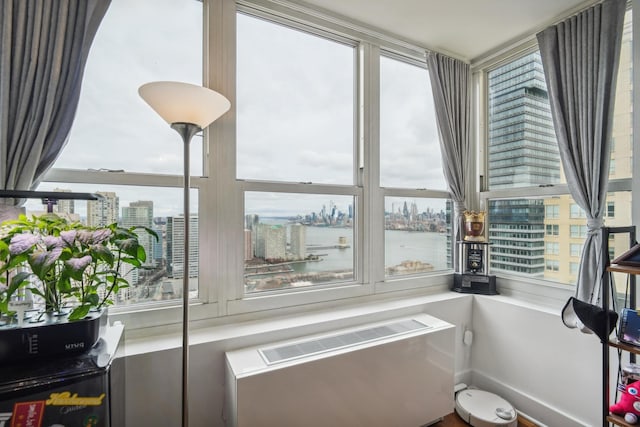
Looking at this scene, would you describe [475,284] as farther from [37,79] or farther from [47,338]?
[37,79]

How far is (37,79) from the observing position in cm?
126

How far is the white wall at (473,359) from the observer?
138 cm

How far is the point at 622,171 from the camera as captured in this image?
1767 millimetres

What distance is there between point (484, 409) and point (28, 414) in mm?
2235

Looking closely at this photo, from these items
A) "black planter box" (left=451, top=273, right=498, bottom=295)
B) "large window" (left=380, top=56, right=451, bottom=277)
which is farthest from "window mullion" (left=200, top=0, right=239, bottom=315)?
"black planter box" (left=451, top=273, right=498, bottom=295)

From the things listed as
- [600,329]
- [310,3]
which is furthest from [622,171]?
[310,3]

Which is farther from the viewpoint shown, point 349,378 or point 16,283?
point 349,378

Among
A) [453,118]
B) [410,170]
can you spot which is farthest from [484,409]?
[453,118]

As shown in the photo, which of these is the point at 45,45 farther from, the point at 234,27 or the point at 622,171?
the point at 622,171

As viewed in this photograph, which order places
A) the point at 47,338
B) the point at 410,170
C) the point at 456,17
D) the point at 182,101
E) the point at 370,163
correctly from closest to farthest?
the point at 47,338 → the point at 182,101 → the point at 456,17 → the point at 370,163 → the point at 410,170

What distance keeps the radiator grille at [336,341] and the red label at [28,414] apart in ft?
2.61

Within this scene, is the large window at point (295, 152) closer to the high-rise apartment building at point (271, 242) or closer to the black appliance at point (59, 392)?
the high-rise apartment building at point (271, 242)

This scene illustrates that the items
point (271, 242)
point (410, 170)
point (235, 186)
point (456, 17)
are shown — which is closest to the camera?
point (235, 186)

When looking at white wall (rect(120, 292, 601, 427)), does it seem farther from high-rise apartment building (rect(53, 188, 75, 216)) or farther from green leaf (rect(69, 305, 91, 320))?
high-rise apartment building (rect(53, 188, 75, 216))
